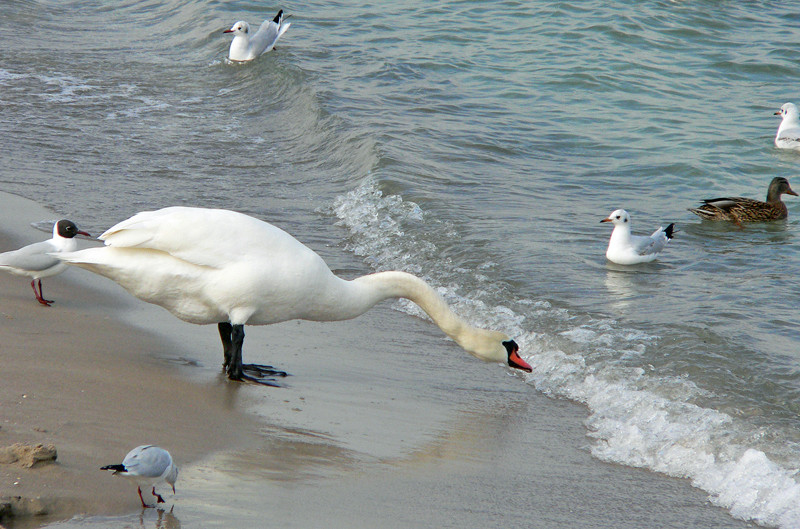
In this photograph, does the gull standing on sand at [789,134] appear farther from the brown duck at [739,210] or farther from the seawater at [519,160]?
the brown duck at [739,210]

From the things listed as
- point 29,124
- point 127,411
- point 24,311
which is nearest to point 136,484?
point 127,411

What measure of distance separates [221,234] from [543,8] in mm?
14898

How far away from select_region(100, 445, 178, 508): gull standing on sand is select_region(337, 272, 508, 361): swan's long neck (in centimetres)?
211

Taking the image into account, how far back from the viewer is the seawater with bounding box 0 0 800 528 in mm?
5473

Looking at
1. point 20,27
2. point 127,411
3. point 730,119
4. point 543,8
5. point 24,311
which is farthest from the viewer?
point 543,8

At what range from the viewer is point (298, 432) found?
173 inches

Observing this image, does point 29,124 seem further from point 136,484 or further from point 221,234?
point 136,484

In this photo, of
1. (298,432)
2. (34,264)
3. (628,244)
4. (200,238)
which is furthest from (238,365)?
(628,244)

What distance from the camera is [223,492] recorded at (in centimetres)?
355

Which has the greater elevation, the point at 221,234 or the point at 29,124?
the point at 221,234

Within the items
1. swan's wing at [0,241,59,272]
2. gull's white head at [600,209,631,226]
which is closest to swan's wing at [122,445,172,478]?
swan's wing at [0,241,59,272]

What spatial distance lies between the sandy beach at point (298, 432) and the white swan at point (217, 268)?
0.36m

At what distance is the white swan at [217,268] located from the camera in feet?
16.3

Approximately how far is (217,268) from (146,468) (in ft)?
6.40
